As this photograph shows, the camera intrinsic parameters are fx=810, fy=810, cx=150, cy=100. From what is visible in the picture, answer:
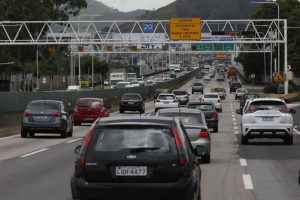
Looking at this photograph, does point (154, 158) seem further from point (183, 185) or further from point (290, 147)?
point (290, 147)

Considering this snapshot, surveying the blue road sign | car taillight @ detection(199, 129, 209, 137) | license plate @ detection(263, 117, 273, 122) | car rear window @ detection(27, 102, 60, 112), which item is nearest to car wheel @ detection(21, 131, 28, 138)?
car rear window @ detection(27, 102, 60, 112)

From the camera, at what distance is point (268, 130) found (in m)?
27.5

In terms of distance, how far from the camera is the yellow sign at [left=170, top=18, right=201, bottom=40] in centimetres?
7369

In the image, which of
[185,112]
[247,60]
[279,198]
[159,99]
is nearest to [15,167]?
[185,112]

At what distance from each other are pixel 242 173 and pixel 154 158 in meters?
8.73

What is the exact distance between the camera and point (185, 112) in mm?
20281

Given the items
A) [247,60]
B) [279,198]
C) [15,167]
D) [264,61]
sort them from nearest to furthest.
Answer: [279,198], [15,167], [264,61], [247,60]

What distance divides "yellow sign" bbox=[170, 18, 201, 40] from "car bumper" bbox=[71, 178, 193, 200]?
64457mm

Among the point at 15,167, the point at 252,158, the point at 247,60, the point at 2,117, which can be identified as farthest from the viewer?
the point at 247,60

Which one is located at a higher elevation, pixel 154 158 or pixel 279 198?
pixel 154 158

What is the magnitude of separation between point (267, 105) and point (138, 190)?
19.1 metres

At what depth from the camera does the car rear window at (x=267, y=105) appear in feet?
91.7

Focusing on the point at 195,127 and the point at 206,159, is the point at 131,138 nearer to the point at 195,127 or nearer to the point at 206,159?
the point at 195,127

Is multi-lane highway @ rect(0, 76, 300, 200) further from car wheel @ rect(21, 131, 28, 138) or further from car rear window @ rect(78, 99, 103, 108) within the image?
car rear window @ rect(78, 99, 103, 108)
